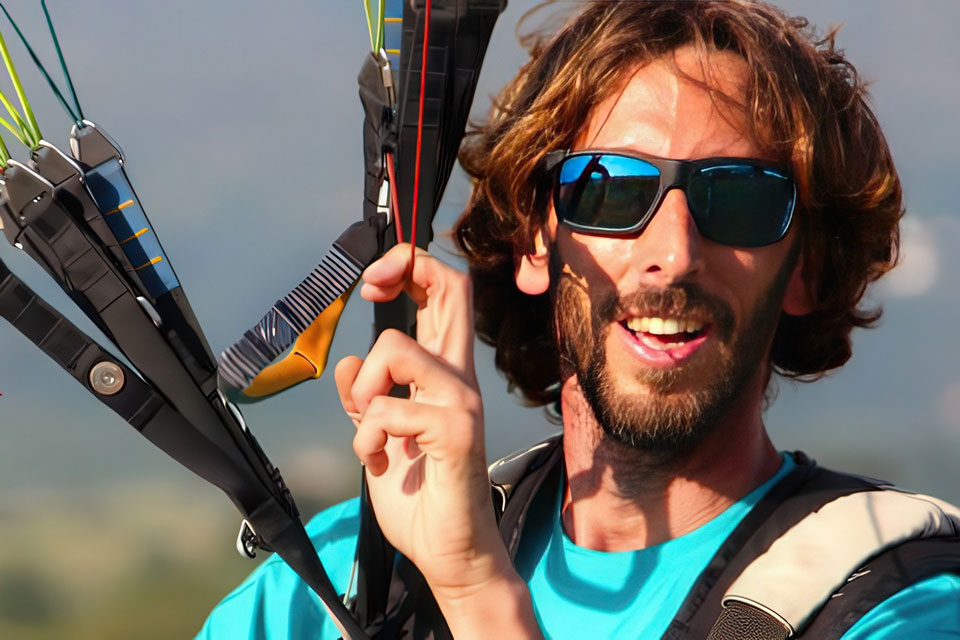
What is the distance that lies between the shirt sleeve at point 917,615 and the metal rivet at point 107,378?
1.43 meters

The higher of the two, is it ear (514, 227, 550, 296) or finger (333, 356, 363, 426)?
finger (333, 356, 363, 426)

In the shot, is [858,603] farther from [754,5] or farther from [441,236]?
[441,236]

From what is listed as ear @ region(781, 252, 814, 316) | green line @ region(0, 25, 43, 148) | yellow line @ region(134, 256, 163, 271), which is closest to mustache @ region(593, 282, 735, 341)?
ear @ region(781, 252, 814, 316)

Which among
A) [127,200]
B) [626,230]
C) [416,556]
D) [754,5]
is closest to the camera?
[416,556]

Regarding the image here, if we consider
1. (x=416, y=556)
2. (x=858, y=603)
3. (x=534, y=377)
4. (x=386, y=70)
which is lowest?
(x=534, y=377)

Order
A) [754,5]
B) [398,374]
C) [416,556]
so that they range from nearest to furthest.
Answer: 1. [398,374]
2. [416,556]
3. [754,5]

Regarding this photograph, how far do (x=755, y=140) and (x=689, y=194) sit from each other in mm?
264

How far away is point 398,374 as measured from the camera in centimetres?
169

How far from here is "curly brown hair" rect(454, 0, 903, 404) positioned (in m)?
2.60

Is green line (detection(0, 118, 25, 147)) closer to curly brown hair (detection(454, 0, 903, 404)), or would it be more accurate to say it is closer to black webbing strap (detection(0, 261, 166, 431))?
black webbing strap (detection(0, 261, 166, 431))

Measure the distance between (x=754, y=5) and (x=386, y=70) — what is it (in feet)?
4.48

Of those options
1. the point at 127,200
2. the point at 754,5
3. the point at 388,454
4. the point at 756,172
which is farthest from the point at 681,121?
the point at 127,200

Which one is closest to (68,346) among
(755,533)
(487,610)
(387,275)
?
(387,275)

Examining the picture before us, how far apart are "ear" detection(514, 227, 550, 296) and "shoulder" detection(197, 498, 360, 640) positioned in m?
0.79
